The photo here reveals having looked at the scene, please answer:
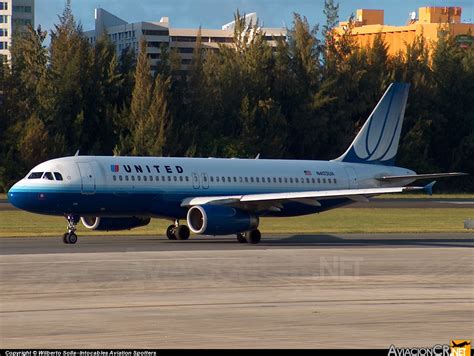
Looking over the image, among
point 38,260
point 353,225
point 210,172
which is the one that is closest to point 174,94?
point 353,225

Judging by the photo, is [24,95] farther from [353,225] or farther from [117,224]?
[117,224]

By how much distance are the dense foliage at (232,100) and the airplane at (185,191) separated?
44587 mm

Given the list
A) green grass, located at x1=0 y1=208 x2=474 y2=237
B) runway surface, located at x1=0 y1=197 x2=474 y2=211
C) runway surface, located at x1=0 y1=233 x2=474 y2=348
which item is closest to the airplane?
runway surface, located at x1=0 y1=233 x2=474 y2=348

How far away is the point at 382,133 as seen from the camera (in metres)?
55.9

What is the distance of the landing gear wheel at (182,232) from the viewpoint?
47.2 meters

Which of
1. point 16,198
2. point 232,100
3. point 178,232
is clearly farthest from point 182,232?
point 232,100

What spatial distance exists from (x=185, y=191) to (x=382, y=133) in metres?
13.2

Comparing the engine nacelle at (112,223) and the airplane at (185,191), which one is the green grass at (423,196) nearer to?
the airplane at (185,191)

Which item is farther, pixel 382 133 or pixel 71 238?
pixel 382 133

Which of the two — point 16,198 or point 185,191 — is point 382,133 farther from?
point 16,198

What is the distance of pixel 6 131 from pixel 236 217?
185ft

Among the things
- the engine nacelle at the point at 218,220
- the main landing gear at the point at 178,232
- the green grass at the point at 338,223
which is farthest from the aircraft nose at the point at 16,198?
the main landing gear at the point at 178,232

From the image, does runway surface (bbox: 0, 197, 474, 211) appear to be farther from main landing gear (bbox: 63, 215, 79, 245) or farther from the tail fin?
main landing gear (bbox: 63, 215, 79, 245)

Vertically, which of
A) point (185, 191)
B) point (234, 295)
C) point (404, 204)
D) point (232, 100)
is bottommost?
point (404, 204)
